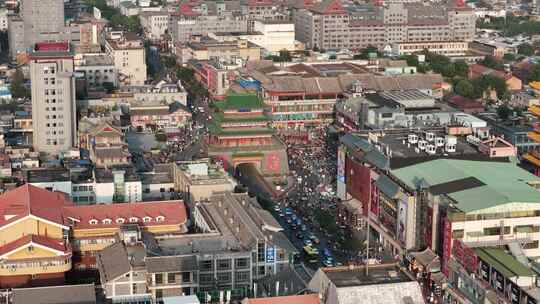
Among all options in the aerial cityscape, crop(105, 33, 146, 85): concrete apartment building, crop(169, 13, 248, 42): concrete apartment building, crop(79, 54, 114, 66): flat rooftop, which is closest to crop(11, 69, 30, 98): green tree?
the aerial cityscape

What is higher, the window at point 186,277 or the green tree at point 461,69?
the green tree at point 461,69

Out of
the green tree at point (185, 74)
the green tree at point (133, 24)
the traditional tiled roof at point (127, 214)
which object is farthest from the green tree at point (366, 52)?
the traditional tiled roof at point (127, 214)

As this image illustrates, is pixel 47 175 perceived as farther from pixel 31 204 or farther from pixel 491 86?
pixel 491 86

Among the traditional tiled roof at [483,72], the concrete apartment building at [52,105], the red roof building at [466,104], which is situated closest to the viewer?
the concrete apartment building at [52,105]

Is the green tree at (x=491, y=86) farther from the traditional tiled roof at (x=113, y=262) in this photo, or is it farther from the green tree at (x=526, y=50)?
the traditional tiled roof at (x=113, y=262)

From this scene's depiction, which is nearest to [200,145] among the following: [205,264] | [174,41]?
[205,264]

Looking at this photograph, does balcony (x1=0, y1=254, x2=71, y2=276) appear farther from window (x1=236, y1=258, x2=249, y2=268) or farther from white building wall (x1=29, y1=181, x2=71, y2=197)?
white building wall (x1=29, y1=181, x2=71, y2=197)

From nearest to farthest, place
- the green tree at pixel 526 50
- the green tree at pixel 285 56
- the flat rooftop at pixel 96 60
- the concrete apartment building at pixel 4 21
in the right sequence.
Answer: the flat rooftop at pixel 96 60
the green tree at pixel 285 56
the green tree at pixel 526 50
the concrete apartment building at pixel 4 21

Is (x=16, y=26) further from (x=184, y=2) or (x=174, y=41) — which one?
(x=184, y=2)
